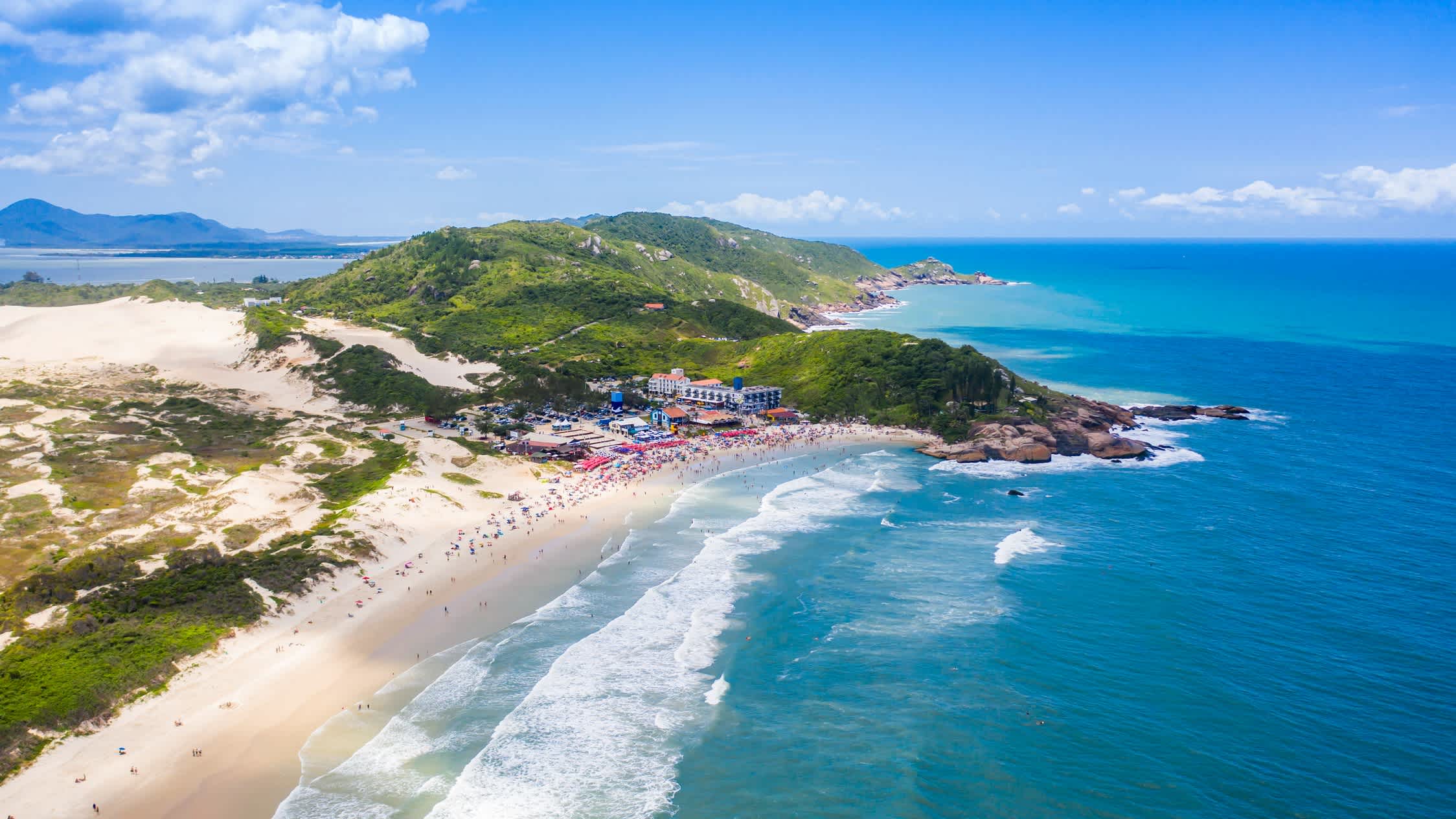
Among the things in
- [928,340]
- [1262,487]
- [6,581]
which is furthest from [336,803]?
[928,340]

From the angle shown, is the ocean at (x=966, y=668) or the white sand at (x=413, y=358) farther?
the white sand at (x=413, y=358)

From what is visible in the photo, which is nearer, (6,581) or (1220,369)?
(6,581)

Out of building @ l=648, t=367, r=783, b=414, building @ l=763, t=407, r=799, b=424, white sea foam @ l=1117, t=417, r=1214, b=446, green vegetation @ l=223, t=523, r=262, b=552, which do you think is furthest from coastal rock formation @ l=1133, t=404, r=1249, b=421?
green vegetation @ l=223, t=523, r=262, b=552

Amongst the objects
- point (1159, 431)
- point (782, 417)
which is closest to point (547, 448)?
point (782, 417)

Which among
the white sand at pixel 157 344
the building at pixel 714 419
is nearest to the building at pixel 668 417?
the building at pixel 714 419

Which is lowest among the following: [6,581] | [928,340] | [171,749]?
[171,749]

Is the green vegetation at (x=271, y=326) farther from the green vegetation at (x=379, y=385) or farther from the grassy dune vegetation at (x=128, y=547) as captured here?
→ the grassy dune vegetation at (x=128, y=547)

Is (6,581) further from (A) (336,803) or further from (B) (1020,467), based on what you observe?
(B) (1020,467)
